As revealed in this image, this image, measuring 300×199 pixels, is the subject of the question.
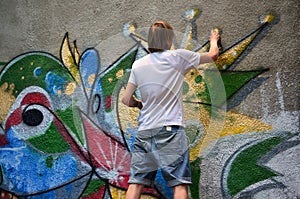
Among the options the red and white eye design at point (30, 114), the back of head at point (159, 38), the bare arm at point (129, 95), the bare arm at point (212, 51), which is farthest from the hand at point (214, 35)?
the red and white eye design at point (30, 114)

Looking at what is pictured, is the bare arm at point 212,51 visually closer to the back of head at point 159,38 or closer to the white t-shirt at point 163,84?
the white t-shirt at point 163,84

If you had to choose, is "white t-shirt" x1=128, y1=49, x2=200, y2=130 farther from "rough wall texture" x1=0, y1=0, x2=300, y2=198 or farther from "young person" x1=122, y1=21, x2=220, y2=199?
"rough wall texture" x1=0, y1=0, x2=300, y2=198

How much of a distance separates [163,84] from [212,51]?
50cm

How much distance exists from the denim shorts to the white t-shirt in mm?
65

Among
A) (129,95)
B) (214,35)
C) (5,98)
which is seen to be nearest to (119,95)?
(129,95)

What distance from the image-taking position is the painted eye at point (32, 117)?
398 centimetres

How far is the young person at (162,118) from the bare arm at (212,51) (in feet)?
0.09

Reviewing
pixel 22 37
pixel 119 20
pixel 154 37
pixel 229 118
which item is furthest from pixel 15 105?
pixel 229 118

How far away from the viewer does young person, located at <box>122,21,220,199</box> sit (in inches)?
115

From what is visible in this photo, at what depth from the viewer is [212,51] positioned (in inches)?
127

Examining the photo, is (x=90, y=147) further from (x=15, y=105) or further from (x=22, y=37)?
(x=22, y=37)

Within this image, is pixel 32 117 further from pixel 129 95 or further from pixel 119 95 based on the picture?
pixel 129 95

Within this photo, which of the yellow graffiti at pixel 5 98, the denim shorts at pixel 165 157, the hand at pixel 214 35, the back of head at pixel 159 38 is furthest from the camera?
the yellow graffiti at pixel 5 98

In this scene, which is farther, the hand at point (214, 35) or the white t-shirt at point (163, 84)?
the hand at point (214, 35)
